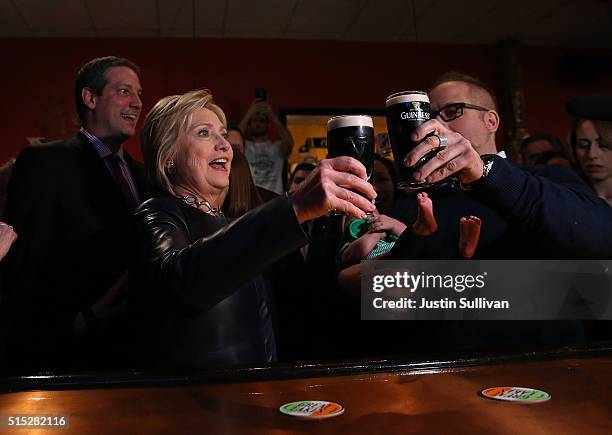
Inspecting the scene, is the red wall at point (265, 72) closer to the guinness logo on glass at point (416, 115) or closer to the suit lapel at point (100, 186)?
the suit lapel at point (100, 186)

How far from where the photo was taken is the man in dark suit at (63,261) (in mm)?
1973

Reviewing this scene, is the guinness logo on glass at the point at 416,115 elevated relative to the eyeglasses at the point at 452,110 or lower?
lower

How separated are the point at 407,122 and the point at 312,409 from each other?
0.59m

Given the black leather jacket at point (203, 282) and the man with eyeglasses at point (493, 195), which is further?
the man with eyeglasses at point (493, 195)

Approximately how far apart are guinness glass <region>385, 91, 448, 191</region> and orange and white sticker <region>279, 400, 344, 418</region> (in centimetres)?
50

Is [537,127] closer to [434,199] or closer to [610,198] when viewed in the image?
[610,198]

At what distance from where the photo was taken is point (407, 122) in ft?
3.87

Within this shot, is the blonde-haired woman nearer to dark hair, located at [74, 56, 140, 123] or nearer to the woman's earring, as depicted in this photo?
the woman's earring

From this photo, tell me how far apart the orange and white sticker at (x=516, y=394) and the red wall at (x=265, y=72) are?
4.86 meters

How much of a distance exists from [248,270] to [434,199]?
1.05 m

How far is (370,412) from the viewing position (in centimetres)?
84

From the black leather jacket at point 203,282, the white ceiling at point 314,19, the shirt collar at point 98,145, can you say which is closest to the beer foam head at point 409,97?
the black leather jacket at point 203,282

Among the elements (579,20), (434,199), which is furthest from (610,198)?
(579,20)

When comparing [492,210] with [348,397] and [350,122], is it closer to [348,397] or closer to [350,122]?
[350,122]
